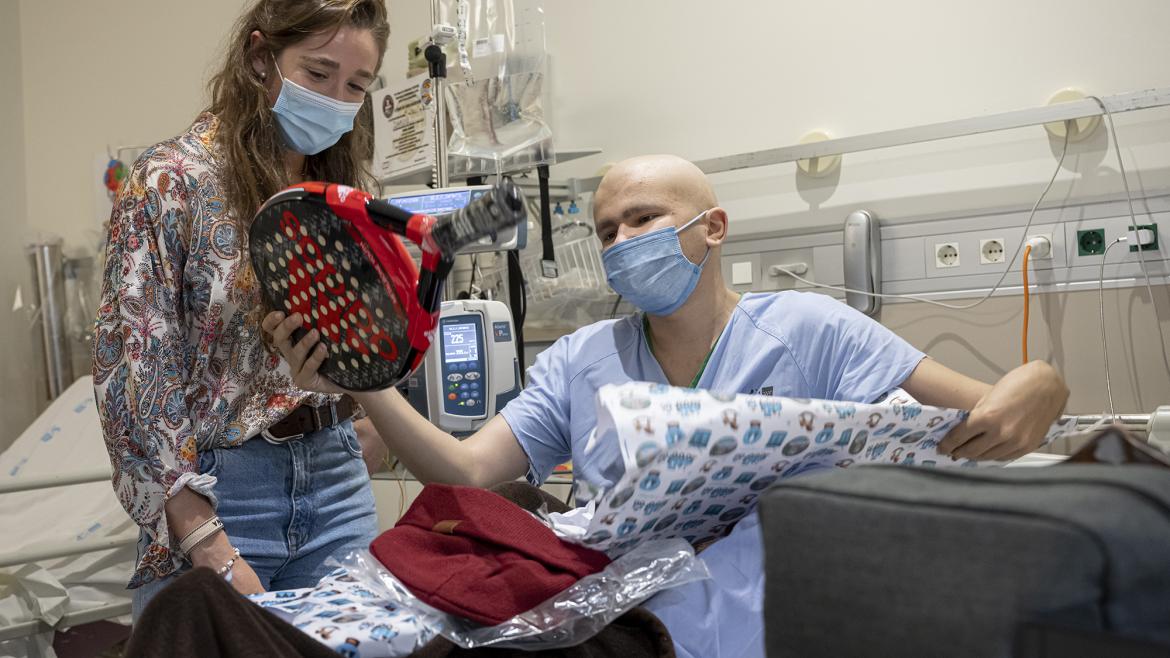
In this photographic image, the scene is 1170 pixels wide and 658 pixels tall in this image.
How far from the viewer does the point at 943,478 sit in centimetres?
75

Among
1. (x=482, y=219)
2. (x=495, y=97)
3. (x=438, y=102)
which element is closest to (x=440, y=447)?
(x=482, y=219)

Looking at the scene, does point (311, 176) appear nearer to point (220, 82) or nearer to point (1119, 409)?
point (220, 82)

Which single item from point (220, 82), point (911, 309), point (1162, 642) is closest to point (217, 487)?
point (220, 82)

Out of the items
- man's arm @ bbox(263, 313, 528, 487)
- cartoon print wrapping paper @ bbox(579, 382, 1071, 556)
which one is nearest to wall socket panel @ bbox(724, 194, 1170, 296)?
man's arm @ bbox(263, 313, 528, 487)

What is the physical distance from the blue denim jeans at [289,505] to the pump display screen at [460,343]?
2.63 feet

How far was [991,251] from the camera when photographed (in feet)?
8.82

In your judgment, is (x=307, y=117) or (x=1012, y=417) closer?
(x=1012, y=417)

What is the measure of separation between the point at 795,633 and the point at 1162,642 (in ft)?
0.79

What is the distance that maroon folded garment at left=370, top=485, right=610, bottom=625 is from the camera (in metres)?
1.06

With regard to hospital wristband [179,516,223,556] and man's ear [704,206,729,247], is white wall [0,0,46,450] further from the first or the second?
man's ear [704,206,729,247]

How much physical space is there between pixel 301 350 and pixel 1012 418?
96 cm

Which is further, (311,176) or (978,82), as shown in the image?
(978,82)

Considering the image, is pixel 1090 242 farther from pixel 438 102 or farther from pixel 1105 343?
pixel 438 102

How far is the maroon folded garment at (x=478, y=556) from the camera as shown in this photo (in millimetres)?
1057
